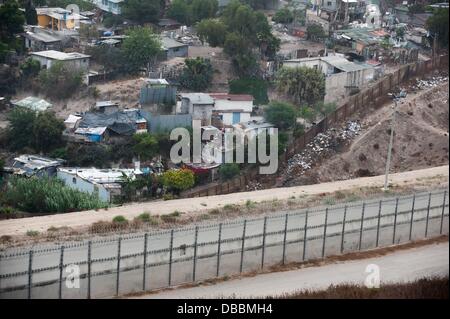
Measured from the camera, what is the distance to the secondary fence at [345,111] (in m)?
19.8

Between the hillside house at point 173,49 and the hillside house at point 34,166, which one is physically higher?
the hillside house at point 173,49

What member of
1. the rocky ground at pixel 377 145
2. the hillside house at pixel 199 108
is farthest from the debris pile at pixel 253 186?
the hillside house at pixel 199 108

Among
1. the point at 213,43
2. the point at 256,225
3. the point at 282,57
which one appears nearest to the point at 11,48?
the point at 213,43

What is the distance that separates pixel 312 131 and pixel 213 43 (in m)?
6.22

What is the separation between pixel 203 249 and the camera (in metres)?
12.2

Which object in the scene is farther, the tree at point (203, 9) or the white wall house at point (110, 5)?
the white wall house at point (110, 5)

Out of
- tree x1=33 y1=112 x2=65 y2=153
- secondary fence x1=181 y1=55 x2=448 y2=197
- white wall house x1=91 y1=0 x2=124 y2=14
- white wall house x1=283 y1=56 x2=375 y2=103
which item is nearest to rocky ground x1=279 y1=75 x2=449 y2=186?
secondary fence x1=181 y1=55 x2=448 y2=197

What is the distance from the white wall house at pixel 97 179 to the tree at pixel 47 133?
4.83 feet

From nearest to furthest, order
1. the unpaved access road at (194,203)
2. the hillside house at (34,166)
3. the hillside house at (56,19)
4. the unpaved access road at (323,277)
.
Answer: the unpaved access road at (323,277) → the unpaved access road at (194,203) → the hillside house at (34,166) → the hillside house at (56,19)

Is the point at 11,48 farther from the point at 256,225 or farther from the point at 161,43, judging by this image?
the point at 256,225

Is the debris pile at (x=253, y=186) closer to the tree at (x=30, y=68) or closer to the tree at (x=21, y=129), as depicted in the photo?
the tree at (x=21, y=129)

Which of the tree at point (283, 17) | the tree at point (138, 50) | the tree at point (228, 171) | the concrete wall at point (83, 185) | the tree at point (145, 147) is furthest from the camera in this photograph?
the tree at point (283, 17)

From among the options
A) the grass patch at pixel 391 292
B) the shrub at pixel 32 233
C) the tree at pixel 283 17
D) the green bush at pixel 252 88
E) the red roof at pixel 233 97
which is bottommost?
the green bush at pixel 252 88

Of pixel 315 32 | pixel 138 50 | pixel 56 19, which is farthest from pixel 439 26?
pixel 56 19
